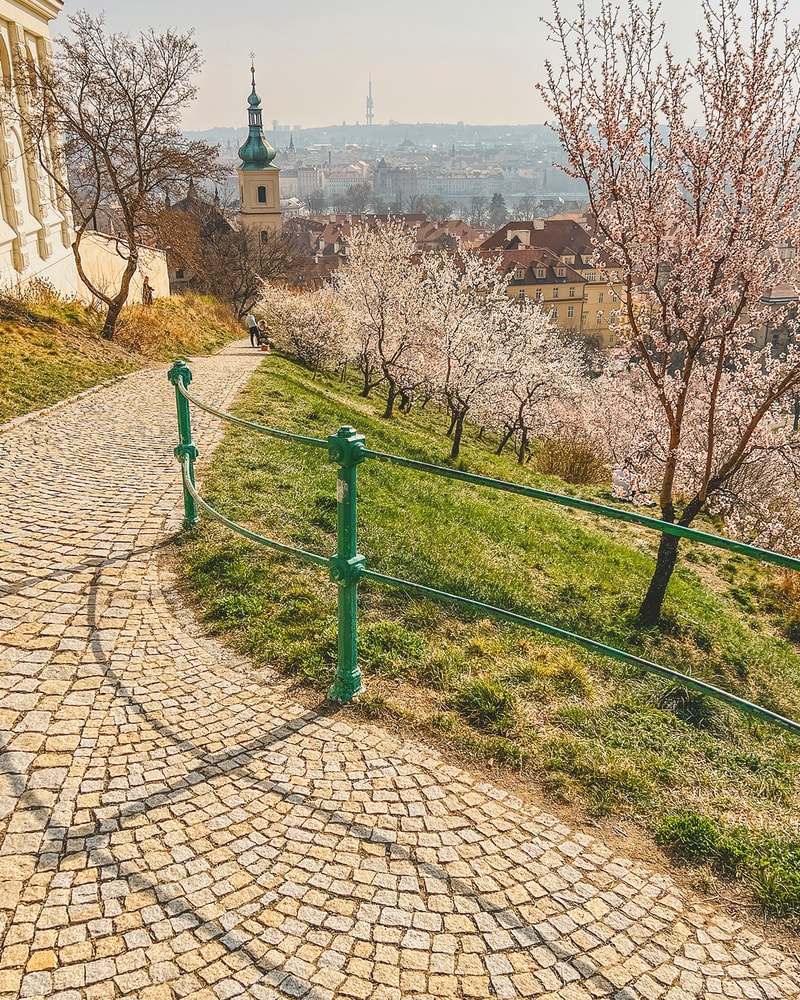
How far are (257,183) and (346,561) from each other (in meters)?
70.6

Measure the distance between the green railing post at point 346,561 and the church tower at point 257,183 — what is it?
6741 cm

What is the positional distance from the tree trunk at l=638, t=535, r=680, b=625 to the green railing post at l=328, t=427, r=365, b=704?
5.47 m

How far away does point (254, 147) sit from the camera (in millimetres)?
68562

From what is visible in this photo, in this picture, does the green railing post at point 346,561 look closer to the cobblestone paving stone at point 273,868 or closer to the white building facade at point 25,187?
the cobblestone paving stone at point 273,868

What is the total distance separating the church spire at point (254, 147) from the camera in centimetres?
6819

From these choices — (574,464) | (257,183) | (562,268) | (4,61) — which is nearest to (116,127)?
(4,61)

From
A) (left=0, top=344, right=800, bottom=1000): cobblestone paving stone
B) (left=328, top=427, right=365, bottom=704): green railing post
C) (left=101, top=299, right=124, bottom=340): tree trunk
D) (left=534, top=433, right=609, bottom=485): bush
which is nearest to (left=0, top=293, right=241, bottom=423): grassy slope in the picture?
(left=101, top=299, right=124, bottom=340): tree trunk

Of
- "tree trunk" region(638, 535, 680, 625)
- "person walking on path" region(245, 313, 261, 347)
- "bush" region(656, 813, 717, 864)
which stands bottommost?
"person walking on path" region(245, 313, 261, 347)

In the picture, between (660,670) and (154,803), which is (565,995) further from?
(154,803)

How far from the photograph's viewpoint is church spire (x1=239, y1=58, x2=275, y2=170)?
6819 cm

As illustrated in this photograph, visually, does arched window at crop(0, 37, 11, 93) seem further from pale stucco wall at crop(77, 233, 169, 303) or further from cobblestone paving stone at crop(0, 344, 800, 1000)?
cobblestone paving stone at crop(0, 344, 800, 1000)

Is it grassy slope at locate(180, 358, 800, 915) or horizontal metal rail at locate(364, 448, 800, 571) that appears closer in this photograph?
horizontal metal rail at locate(364, 448, 800, 571)

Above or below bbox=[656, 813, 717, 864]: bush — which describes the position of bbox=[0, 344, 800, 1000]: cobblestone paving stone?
above

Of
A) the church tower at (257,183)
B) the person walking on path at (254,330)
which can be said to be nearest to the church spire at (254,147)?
the church tower at (257,183)
